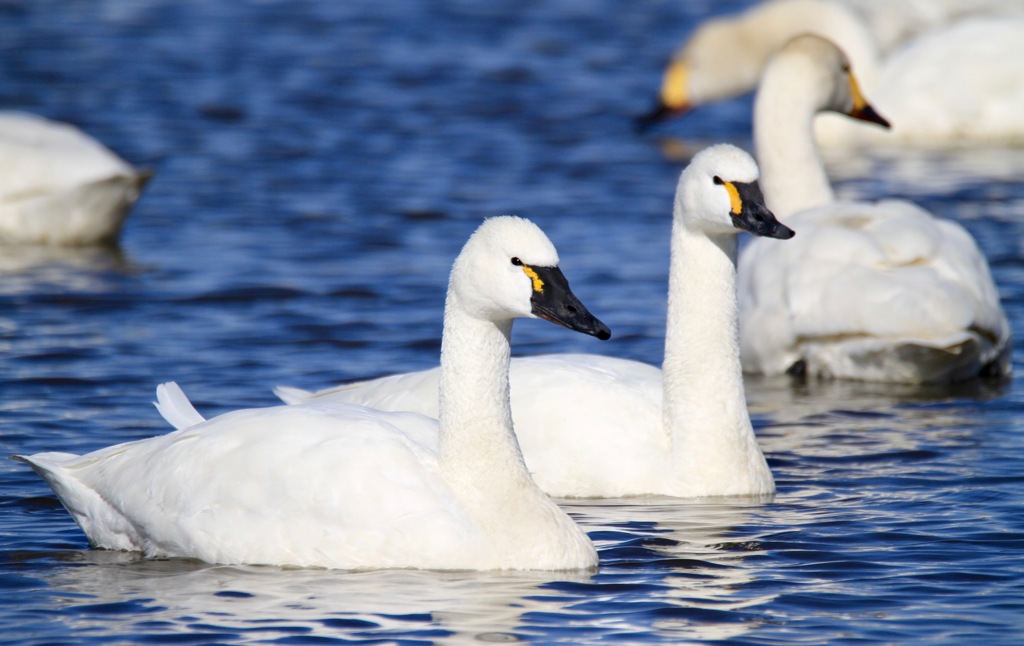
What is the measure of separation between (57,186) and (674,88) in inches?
306

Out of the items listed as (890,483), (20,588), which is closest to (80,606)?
(20,588)

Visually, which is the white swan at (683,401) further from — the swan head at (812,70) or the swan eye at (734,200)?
the swan head at (812,70)

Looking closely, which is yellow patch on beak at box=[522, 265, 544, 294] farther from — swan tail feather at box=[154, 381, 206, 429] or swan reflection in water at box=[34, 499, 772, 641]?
swan tail feather at box=[154, 381, 206, 429]

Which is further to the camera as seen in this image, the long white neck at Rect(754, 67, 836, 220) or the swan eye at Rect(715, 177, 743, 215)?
the long white neck at Rect(754, 67, 836, 220)

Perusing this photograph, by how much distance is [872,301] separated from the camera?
9.53m

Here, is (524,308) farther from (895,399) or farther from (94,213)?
(94,213)

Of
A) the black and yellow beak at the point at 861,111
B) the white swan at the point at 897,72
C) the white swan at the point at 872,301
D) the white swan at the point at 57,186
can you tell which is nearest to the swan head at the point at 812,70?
the black and yellow beak at the point at 861,111

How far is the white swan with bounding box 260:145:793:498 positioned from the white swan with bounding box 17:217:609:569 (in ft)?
3.43

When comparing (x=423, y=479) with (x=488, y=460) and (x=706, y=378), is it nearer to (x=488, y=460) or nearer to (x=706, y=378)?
(x=488, y=460)

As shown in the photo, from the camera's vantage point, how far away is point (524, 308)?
20.3 ft

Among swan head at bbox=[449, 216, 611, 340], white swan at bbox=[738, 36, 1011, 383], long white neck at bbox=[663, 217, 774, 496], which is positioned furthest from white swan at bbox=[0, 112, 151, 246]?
swan head at bbox=[449, 216, 611, 340]

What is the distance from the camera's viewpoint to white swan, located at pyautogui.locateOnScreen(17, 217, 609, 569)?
624cm

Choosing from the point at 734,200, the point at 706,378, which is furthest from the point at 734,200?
the point at 706,378

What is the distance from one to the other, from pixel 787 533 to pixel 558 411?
1.12 metres
